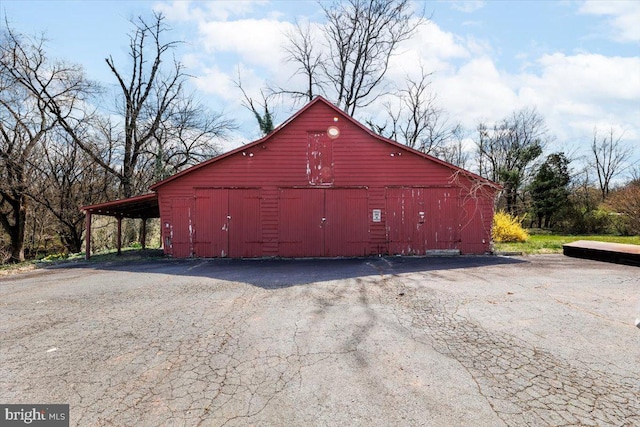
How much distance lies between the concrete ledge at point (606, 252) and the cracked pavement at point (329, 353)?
10.8 ft

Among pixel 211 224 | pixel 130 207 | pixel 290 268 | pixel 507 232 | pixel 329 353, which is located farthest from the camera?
pixel 507 232

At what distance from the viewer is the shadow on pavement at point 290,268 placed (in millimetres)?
7711

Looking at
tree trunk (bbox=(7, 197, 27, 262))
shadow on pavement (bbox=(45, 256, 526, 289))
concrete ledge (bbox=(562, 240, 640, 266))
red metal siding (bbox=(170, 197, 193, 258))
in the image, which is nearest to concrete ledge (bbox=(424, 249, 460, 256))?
shadow on pavement (bbox=(45, 256, 526, 289))

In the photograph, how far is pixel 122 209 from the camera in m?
14.1

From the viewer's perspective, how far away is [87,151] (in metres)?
19.2

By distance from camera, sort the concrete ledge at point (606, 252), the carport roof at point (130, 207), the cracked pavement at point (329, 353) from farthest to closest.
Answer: the carport roof at point (130, 207)
the concrete ledge at point (606, 252)
the cracked pavement at point (329, 353)

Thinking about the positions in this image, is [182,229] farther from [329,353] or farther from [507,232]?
[507,232]

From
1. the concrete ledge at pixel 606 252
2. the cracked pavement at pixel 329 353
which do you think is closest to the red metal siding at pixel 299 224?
the cracked pavement at pixel 329 353

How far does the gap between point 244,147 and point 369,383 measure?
10364mm

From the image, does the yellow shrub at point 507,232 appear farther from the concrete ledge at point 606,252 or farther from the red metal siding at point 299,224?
the red metal siding at point 299,224

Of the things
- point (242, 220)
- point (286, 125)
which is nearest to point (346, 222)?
point (242, 220)

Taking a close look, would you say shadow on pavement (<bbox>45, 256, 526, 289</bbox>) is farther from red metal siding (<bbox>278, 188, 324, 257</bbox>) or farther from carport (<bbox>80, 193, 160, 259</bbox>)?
carport (<bbox>80, 193, 160, 259</bbox>)

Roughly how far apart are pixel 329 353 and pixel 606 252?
10703 mm

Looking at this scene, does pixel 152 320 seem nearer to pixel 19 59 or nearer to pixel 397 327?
pixel 397 327
